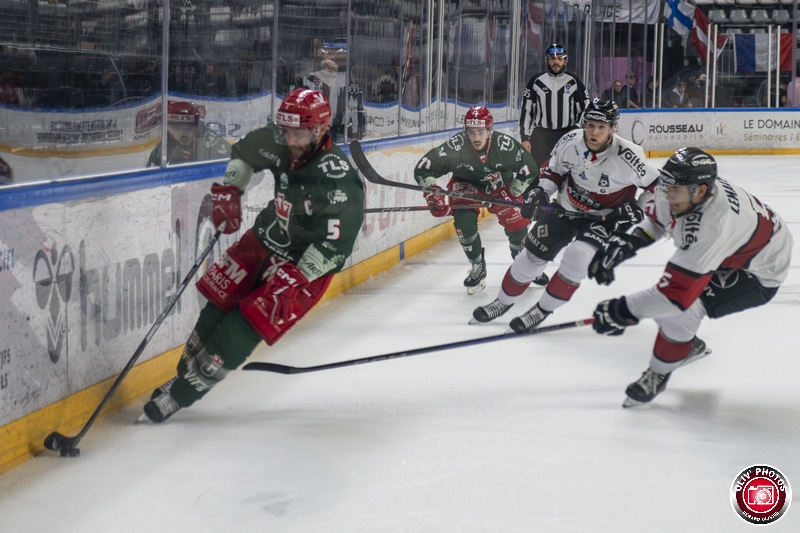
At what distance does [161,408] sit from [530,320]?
194 cm

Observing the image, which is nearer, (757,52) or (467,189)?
(467,189)

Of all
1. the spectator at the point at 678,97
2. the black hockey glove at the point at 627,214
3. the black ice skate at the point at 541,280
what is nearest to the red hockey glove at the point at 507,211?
the black ice skate at the point at 541,280

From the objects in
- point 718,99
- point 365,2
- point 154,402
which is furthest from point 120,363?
point 718,99

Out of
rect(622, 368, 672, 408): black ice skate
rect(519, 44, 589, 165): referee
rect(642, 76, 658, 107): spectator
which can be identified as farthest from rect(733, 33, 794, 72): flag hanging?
rect(622, 368, 672, 408): black ice skate

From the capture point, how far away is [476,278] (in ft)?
19.0

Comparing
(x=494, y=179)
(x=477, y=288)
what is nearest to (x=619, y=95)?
(x=494, y=179)

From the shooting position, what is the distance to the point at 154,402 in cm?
337

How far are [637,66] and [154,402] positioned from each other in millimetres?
13870

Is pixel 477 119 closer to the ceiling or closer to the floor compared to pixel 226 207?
closer to the ceiling

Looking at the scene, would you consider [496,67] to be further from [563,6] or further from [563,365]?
[563,365]

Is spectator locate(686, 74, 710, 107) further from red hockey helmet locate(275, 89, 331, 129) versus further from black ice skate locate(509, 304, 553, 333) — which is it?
red hockey helmet locate(275, 89, 331, 129)

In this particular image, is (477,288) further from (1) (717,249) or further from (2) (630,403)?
(1) (717,249)

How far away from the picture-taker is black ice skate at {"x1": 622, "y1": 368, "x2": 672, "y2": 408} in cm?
363

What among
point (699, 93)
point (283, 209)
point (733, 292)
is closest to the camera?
point (283, 209)
